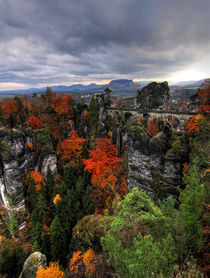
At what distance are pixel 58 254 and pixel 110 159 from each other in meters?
16.2

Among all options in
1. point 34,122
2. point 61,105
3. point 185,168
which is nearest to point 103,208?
point 185,168

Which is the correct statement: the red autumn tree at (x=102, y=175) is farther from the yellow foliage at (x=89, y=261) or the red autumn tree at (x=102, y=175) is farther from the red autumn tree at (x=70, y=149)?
the yellow foliage at (x=89, y=261)

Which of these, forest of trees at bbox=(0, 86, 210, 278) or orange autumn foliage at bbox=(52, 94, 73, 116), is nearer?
forest of trees at bbox=(0, 86, 210, 278)

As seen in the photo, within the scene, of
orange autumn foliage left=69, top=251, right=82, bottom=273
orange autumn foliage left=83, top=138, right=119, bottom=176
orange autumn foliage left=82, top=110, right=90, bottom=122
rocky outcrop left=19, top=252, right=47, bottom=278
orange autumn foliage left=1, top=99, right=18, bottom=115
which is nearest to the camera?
rocky outcrop left=19, top=252, right=47, bottom=278

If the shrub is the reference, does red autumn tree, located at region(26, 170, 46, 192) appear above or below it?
below

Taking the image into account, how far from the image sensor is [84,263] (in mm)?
12352

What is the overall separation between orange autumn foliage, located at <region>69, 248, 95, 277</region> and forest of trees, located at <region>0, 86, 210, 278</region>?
0.18ft

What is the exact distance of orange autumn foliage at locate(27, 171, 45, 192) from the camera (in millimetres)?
27383

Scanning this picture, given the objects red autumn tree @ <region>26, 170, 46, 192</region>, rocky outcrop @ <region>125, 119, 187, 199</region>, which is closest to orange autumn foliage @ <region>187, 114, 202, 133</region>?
rocky outcrop @ <region>125, 119, 187, 199</region>

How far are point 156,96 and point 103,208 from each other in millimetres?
28493

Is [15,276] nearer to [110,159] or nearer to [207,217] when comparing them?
[110,159]

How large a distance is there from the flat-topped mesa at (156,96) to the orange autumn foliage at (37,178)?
27.6 metres

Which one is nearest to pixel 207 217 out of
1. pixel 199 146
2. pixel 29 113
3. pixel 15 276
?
pixel 199 146

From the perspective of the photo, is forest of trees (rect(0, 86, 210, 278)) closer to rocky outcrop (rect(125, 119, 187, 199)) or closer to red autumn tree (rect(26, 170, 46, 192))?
red autumn tree (rect(26, 170, 46, 192))
